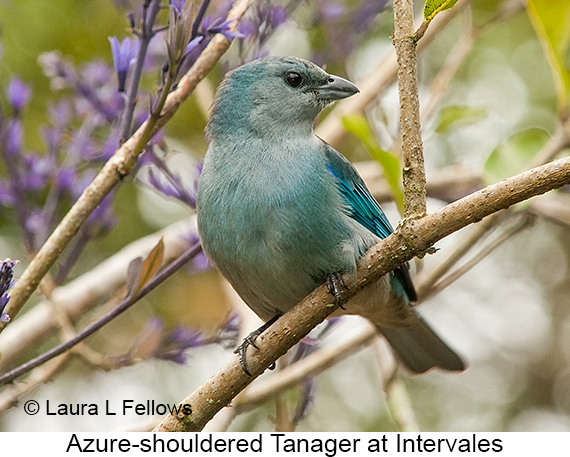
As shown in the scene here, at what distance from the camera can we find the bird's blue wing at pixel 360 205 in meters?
3.54

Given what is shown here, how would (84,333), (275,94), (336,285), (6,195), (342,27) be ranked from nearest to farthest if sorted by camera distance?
(84,333) → (336,285) → (6,195) → (275,94) → (342,27)

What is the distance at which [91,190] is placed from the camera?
272cm

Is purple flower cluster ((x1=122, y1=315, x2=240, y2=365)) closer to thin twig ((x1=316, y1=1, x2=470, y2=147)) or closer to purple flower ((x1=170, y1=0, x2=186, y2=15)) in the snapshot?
purple flower ((x1=170, y1=0, x2=186, y2=15))

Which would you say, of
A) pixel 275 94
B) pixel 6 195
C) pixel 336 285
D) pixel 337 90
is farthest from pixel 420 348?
pixel 6 195

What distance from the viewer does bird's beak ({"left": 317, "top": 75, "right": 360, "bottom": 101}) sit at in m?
3.71

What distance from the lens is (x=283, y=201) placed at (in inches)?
126

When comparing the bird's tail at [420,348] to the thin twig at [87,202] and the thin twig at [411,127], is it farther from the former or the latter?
the thin twig at [87,202]

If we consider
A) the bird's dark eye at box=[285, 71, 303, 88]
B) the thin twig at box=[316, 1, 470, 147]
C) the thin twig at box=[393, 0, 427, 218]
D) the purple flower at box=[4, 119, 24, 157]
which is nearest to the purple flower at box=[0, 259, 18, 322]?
the purple flower at box=[4, 119, 24, 157]

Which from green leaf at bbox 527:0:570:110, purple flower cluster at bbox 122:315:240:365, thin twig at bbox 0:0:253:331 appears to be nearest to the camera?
thin twig at bbox 0:0:253:331

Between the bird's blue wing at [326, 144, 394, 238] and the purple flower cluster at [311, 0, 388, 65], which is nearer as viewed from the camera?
the bird's blue wing at [326, 144, 394, 238]

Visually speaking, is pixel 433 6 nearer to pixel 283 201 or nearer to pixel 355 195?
pixel 283 201

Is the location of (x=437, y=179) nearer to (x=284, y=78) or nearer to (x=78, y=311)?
(x=284, y=78)

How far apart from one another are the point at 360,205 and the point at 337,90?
0.58m

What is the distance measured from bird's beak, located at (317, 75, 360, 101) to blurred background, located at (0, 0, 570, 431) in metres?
0.13
